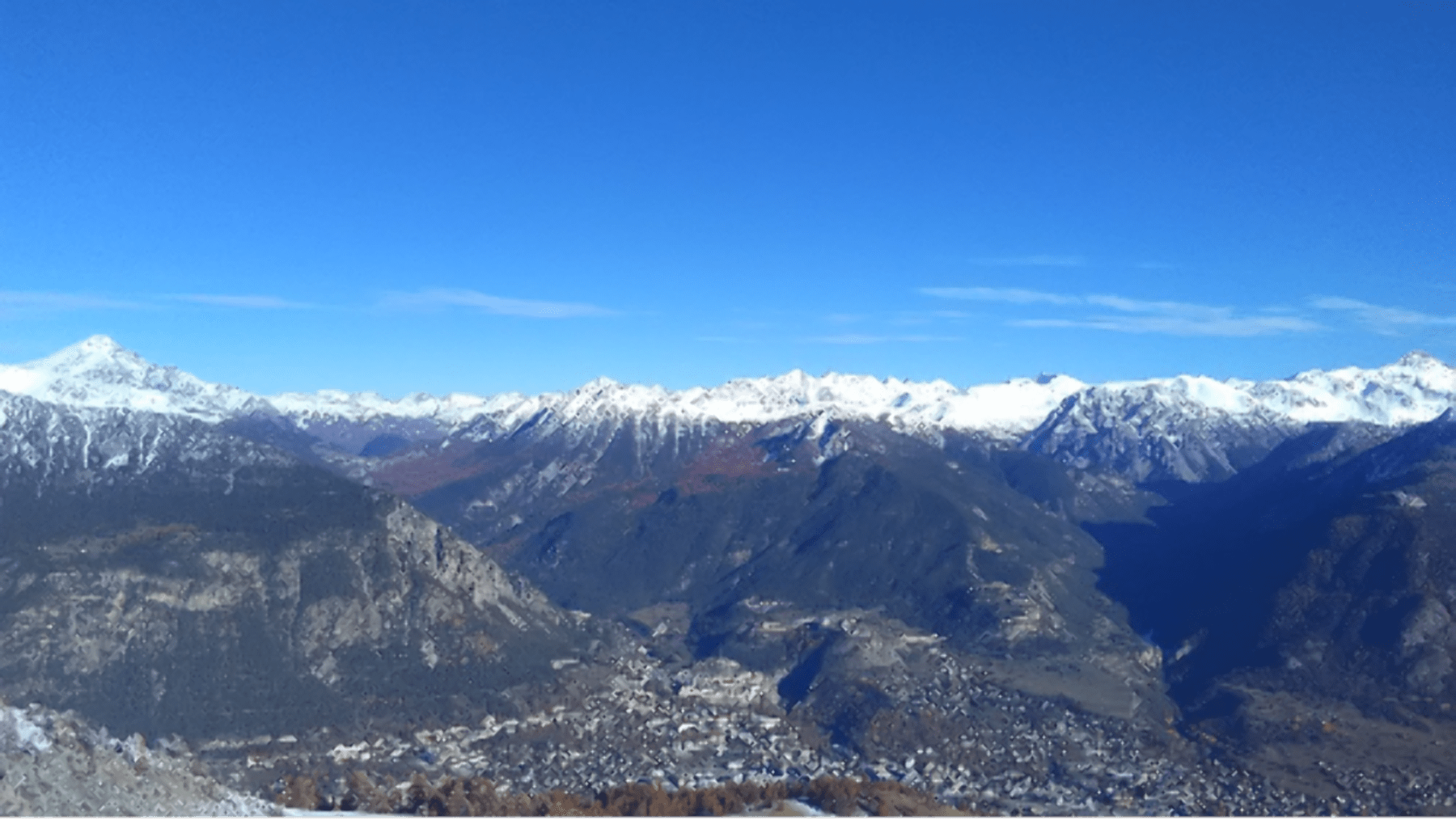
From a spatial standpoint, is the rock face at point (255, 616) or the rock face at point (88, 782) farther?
the rock face at point (255, 616)

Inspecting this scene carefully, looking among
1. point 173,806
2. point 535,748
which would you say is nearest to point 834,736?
point 535,748

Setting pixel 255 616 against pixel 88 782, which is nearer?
pixel 88 782

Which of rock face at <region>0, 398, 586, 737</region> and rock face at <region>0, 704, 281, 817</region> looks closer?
rock face at <region>0, 704, 281, 817</region>

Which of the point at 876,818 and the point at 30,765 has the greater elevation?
the point at 30,765

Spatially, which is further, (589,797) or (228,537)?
(228,537)

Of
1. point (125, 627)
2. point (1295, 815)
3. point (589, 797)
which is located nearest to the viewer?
point (589, 797)

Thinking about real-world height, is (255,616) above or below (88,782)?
above

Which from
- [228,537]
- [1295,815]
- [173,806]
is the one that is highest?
[228,537]

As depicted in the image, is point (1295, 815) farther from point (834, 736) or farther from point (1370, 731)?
point (834, 736)
